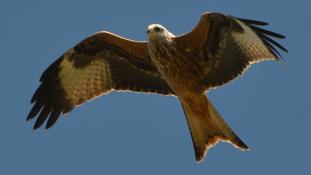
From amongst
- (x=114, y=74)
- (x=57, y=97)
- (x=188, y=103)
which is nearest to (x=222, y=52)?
(x=188, y=103)

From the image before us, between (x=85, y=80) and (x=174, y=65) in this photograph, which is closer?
(x=174, y=65)

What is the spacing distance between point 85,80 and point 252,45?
290 cm

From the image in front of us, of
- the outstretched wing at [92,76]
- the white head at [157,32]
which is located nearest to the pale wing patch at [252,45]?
the white head at [157,32]

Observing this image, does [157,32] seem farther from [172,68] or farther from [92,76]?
[92,76]

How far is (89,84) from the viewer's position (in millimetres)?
12266

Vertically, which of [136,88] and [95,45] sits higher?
[95,45]

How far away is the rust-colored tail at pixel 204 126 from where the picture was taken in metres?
11.3

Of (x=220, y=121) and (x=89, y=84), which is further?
(x=89, y=84)

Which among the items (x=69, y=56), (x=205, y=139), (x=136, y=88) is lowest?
(x=205, y=139)

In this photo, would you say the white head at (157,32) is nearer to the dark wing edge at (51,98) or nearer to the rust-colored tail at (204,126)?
the rust-colored tail at (204,126)

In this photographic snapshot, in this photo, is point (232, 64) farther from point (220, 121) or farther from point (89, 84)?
point (89, 84)

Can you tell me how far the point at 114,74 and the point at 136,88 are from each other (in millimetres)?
450

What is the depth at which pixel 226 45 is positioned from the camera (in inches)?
457

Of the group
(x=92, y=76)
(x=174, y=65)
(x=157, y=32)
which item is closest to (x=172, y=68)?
(x=174, y=65)
